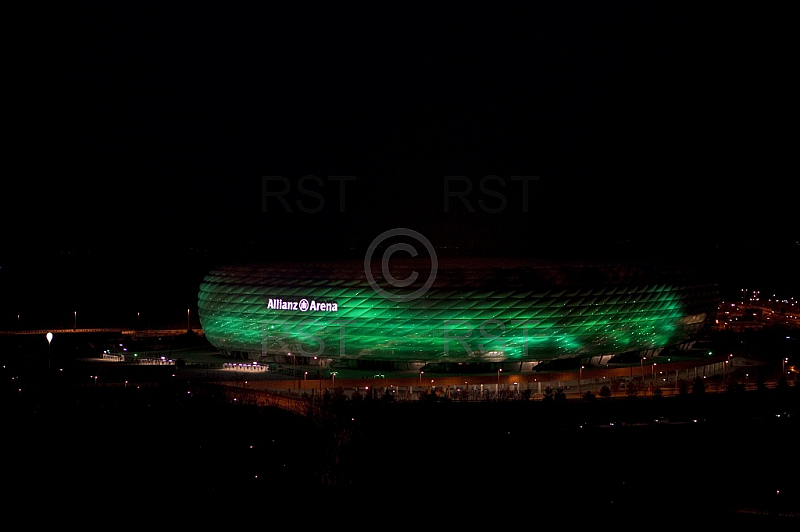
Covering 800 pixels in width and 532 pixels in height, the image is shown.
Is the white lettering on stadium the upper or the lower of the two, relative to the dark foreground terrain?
upper

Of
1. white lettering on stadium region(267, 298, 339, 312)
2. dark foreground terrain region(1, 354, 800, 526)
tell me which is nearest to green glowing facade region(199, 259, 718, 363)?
white lettering on stadium region(267, 298, 339, 312)

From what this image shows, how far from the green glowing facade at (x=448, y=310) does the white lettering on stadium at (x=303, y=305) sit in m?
0.06

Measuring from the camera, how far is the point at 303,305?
184ft

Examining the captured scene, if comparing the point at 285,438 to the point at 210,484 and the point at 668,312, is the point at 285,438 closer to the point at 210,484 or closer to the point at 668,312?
the point at 210,484

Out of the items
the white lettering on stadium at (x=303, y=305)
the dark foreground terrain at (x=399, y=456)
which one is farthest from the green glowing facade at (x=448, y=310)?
the dark foreground terrain at (x=399, y=456)

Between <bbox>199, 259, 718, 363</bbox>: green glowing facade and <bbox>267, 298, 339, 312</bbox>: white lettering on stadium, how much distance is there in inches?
2.3

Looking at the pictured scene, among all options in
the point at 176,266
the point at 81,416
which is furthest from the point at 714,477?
the point at 176,266

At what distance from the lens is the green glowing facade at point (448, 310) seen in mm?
54406

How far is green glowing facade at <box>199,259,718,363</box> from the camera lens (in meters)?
54.4

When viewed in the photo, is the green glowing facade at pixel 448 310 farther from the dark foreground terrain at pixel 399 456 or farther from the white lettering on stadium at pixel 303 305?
the dark foreground terrain at pixel 399 456

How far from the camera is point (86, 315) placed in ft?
359

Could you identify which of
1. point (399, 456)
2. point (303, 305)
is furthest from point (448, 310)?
point (399, 456)

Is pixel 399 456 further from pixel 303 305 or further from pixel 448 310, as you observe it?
pixel 303 305

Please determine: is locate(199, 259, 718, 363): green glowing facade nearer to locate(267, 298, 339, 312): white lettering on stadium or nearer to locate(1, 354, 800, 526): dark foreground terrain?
locate(267, 298, 339, 312): white lettering on stadium
